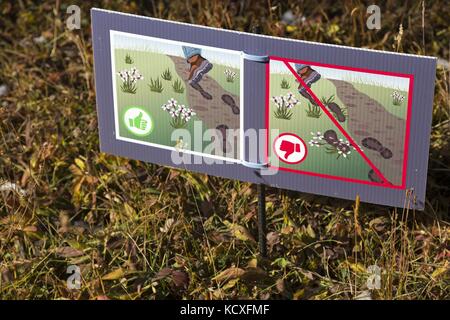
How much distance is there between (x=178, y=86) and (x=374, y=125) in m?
0.63

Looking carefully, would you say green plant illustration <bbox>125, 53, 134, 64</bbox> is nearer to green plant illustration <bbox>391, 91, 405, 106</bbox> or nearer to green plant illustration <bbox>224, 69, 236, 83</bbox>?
green plant illustration <bbox>224, 69, 236, 83</bbox>

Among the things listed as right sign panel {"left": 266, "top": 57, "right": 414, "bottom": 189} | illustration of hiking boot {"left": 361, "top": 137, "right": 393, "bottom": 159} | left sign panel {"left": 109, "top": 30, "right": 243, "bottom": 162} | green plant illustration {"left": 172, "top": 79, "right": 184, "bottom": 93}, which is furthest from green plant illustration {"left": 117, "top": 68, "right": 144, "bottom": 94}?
illustration of hiking boot {"left": 361, "top": 137, "right": 393, "bottom": 159}

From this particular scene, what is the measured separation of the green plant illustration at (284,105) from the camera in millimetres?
2930

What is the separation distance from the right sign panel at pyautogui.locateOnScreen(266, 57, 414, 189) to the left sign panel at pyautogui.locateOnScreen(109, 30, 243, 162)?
0.13 metres

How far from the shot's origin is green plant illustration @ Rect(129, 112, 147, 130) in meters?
3.17

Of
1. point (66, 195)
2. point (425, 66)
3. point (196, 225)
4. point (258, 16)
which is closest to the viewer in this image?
point (425, 66)

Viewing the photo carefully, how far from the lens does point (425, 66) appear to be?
2.74m

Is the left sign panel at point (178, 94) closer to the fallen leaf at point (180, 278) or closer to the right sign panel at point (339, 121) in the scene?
the right sign panel at point (339, 121)

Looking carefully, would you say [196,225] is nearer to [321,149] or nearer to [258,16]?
[321,149]

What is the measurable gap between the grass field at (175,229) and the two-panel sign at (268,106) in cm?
9

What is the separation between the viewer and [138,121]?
3.18 meters

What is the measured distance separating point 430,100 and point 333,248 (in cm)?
70

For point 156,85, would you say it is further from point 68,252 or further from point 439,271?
point 439,271

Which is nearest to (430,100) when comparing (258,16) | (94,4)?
(258,16)
